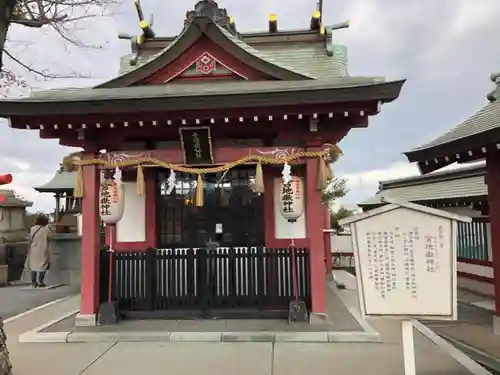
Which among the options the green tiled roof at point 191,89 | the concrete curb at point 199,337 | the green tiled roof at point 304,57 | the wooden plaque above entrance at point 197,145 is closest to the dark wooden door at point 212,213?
the wooden plaque above entrance at point 197,145

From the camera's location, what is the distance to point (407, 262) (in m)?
4.46

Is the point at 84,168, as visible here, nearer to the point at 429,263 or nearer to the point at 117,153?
the point at 117,153

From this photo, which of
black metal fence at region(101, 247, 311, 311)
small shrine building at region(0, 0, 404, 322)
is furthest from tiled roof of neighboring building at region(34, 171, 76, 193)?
black metal fence at region(101, 247, 311, 311)

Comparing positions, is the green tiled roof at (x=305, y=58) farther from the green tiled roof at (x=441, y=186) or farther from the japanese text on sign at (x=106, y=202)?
the japanese text on sign at (x=106, y=202)

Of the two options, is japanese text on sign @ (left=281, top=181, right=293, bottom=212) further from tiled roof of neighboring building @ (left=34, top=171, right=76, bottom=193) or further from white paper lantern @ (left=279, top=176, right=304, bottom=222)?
tiled roof of neighboring building @ (left=34, top=171, right=76, bottom=193)

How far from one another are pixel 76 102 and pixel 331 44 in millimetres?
7669

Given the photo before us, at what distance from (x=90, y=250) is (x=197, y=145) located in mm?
2738

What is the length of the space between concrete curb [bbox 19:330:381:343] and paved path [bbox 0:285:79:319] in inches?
115

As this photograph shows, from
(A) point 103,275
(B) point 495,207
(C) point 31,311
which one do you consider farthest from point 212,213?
(B) point 495,207

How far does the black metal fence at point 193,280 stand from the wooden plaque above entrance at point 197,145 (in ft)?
5.57

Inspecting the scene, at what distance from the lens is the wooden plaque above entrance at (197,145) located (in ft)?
26.4

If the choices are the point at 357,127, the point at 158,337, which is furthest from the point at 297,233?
the point at 158,337

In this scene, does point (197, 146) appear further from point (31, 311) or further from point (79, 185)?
point (31, 311)

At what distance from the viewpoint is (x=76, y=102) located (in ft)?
24.9
